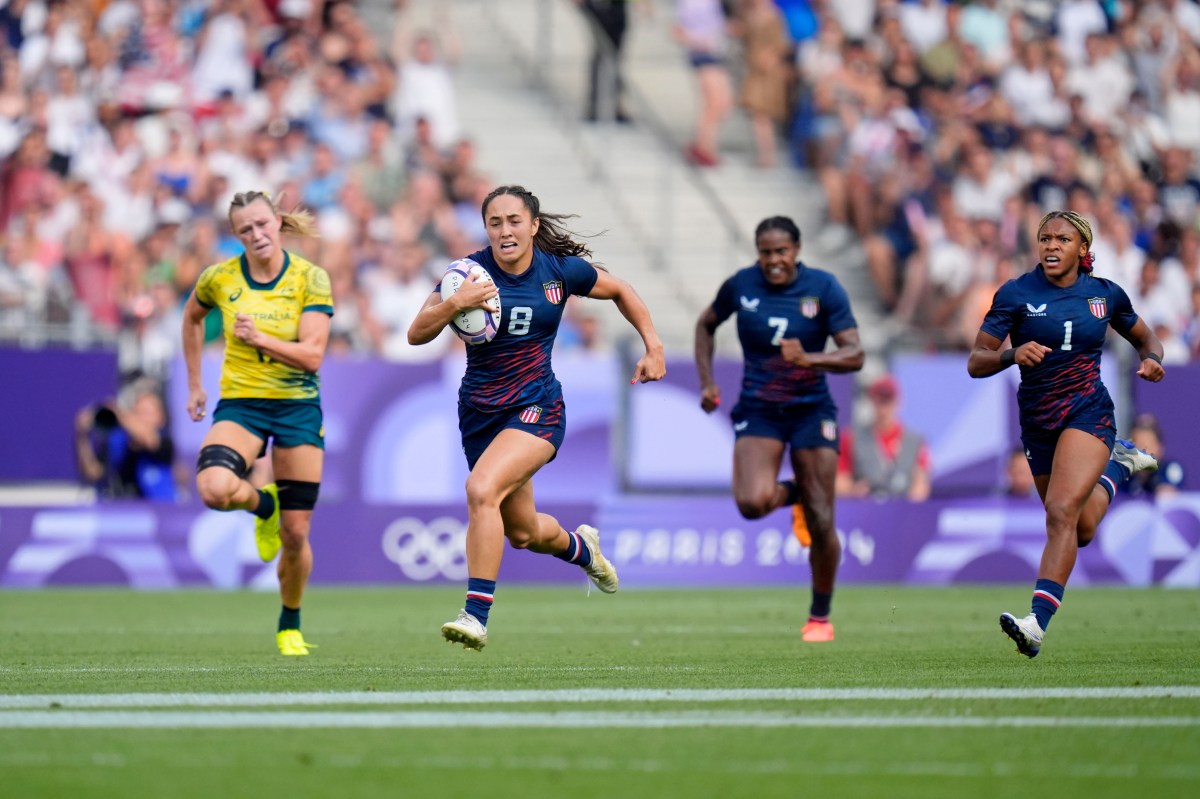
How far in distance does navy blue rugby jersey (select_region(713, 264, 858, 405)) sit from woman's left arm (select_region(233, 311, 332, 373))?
3.01 m

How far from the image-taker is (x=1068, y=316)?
10703mm

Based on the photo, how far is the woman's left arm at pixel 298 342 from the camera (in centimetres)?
1077

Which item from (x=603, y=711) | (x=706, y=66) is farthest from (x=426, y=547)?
(x=603, y=711)

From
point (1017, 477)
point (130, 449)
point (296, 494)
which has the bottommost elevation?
point (130, 449)

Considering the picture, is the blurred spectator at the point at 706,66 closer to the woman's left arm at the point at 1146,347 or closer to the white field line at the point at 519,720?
the woman's left arm at the point at 1146,347

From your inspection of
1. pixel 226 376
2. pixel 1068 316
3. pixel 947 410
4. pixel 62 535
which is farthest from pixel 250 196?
pixel 947 410

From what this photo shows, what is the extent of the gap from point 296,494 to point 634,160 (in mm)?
14905

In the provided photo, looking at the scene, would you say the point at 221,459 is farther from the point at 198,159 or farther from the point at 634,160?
the point at 634,160

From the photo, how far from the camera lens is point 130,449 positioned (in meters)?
18.9

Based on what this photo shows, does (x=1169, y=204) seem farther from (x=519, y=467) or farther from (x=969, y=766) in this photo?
(x=969, y=766)

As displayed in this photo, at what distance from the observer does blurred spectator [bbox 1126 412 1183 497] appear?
19.1 meters

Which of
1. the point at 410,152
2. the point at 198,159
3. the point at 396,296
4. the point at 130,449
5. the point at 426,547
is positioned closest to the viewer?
the point at 130,449

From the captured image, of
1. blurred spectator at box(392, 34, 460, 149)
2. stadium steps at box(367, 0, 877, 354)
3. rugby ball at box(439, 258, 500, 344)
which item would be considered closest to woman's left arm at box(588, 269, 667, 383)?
rugby ball at box(439, 258, 500, 344)

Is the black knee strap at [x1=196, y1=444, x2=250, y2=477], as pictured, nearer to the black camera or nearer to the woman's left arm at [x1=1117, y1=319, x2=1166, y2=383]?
the woman's left arm at [x1=1117, y1=319, x2=1166, y2=383]
